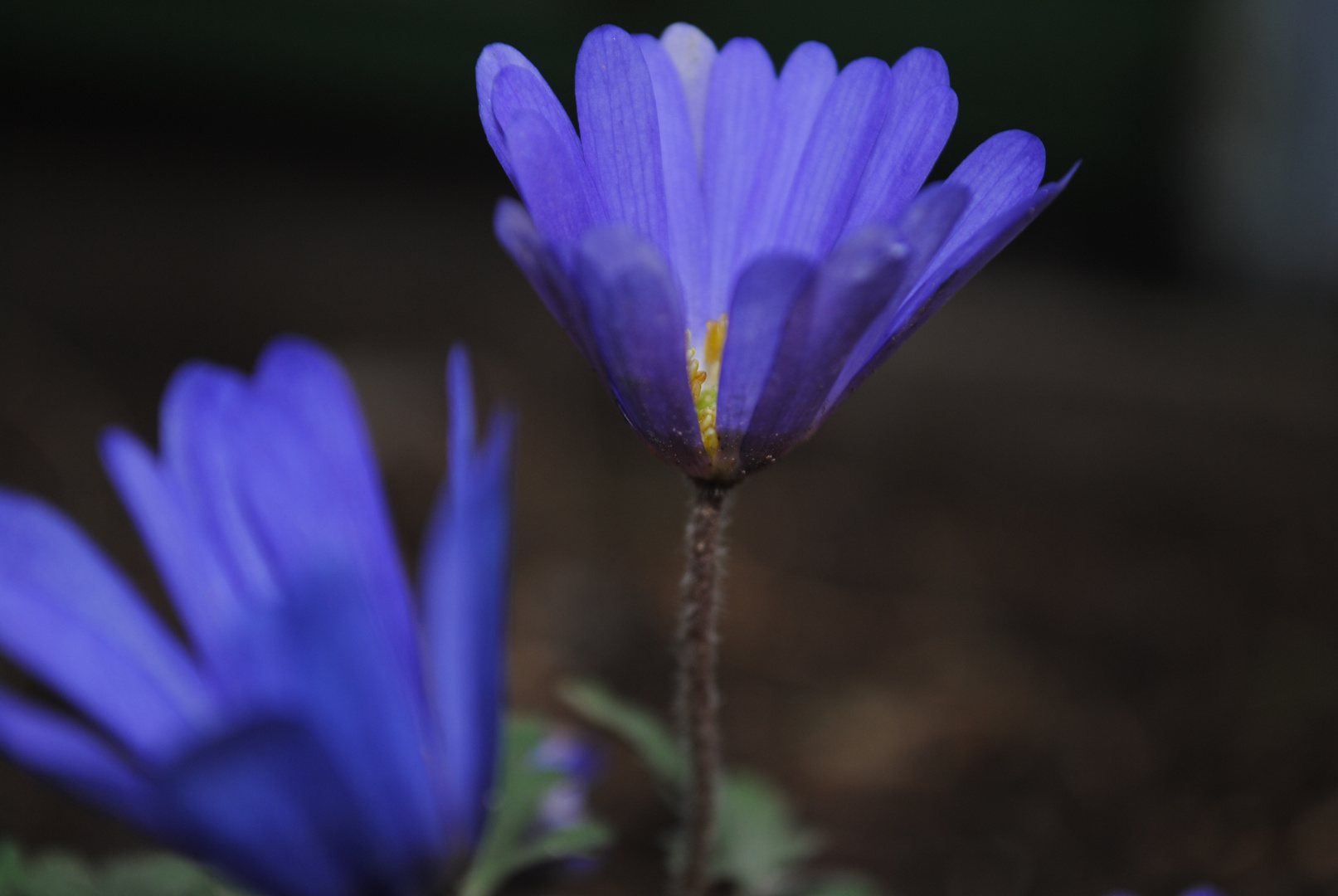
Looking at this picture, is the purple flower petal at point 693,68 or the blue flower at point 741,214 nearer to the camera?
the blue flower at point 741,214

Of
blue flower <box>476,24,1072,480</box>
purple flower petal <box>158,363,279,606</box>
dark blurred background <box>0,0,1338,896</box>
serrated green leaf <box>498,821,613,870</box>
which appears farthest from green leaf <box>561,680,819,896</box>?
dark blurred background <box>0,0,1338,896</box>

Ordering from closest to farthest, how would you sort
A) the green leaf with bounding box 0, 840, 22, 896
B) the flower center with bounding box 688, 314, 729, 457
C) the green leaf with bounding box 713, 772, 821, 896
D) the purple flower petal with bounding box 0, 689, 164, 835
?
the purple flower petal with bounding box 0, 689, 164, 835
the green leaf with bounding box 0, 840, 22, 896
the flower center with bounding box 688, 314, 729, 457
the green leaf with bounding box 713, 772, 821, 896

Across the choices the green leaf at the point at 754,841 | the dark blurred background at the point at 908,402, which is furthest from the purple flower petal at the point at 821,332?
the dark blurred background at the point at 908,402

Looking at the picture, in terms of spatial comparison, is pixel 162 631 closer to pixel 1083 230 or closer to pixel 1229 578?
pixel 1229 578

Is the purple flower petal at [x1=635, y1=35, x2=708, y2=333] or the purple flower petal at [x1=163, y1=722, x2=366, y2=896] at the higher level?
the purple flower petal at [x1=635, y1=35, x2=708, y2=333]

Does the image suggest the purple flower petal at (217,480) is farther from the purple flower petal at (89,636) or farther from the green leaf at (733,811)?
the green leaf at (733,811)

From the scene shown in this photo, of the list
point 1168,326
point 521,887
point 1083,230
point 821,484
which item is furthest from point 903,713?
point 1083,230

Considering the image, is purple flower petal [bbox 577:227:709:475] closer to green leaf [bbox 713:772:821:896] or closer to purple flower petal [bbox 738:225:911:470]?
purple flower petal [bbox 738:225:911:470]
